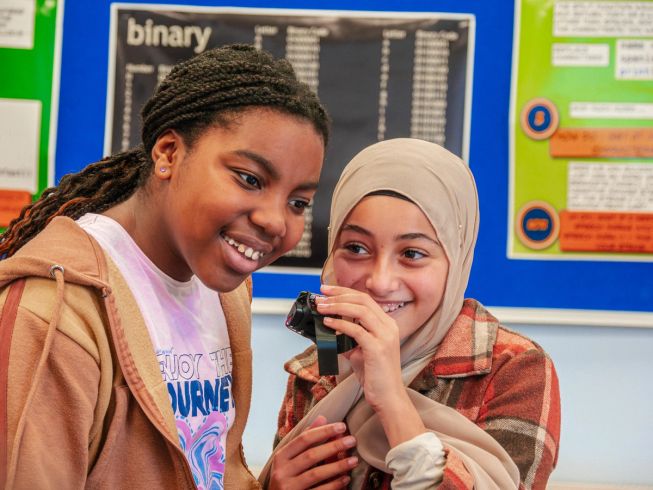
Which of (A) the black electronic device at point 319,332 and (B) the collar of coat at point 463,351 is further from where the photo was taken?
(B) the collar of coat at point 463,351

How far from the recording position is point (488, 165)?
212cm

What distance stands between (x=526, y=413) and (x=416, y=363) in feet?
0.69

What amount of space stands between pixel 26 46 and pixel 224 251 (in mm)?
1556

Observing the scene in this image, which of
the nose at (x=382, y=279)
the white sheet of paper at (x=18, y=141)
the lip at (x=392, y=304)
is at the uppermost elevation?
the white sheet of paper at (x=18, y=141)

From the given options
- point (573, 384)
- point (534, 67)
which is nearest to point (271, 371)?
point (573, 384)

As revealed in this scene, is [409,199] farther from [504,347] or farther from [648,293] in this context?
[648,293]

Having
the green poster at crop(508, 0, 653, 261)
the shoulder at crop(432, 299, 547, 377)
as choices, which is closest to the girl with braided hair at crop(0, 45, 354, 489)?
the shoulder at crop(432, 299, 547, 377)

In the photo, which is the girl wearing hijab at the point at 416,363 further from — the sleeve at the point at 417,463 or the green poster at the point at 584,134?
the green poster at the point at 584,134

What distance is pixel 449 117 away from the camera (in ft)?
7.00

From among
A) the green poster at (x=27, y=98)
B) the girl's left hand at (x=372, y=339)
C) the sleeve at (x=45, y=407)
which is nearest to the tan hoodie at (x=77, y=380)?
the sleeve at (x=45, y=407)

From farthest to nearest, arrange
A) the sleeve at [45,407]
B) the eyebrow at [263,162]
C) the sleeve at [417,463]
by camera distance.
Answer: the sleeve at [417,463]
the eyebrow at [263,162]
the sleeve at [45,407]

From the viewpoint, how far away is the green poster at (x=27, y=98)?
2.19 m

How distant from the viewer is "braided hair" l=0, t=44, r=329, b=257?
992mm

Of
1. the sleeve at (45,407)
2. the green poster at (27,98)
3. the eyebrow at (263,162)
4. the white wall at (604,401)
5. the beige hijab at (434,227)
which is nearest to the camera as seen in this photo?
the sleeve at (45,407)
